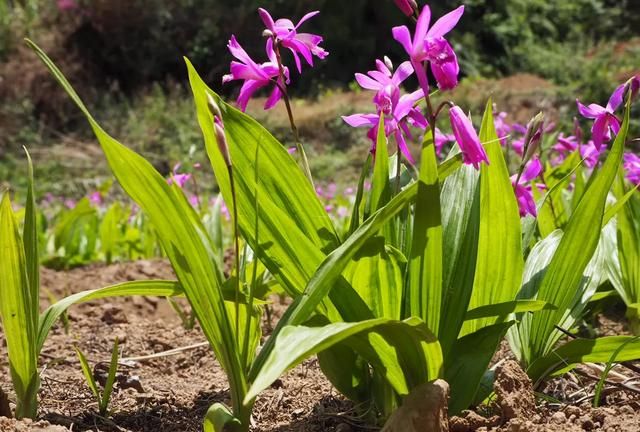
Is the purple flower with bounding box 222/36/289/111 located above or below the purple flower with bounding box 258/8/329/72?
below

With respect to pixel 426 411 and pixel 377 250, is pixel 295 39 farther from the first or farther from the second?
pixel 426 411

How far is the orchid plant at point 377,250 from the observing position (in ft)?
4.13

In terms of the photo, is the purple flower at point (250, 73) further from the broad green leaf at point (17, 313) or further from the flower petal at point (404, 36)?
the broad green leaf at point (17, 313)

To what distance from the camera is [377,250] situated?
132 centimetres

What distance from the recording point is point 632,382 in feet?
5.27

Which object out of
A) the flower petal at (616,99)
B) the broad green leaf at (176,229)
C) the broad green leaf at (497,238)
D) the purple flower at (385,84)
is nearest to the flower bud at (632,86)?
the flower petal at (616,99)

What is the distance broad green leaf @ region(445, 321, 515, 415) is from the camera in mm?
1412

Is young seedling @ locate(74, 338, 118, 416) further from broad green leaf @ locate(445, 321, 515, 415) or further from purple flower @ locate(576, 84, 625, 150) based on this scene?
purple flower @ locate(576, 84, 625, 150)

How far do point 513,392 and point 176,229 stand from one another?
2.08 ft

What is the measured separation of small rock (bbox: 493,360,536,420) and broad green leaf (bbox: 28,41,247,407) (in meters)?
0.44

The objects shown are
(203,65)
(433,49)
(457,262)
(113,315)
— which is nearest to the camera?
(433,49)

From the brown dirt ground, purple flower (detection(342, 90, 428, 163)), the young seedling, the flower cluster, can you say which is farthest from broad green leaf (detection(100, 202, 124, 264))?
purple flower (detection(342, 90, 428, 163))

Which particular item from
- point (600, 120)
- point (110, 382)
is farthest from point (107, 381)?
point (600, 120)

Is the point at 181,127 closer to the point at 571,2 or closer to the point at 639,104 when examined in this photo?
the point at 639,104
